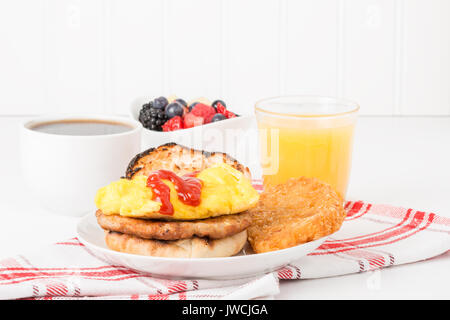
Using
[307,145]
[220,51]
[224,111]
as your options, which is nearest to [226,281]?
[307,145]

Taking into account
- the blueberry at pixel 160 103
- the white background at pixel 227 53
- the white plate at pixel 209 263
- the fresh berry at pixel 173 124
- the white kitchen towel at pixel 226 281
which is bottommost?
the white kitchen towel at pixel 226 281

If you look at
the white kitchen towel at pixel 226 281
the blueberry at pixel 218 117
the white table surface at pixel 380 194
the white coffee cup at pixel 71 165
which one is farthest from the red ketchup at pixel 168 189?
the blueberry at pixel 218 117

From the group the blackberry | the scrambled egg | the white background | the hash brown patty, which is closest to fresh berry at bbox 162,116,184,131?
the blackberry

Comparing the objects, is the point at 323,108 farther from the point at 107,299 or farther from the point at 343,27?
the point at 343,27

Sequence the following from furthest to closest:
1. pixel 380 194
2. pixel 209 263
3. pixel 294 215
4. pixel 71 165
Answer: pixel 380 194 → pixel 71 165 → pixel 294 215 → pixel 209 263

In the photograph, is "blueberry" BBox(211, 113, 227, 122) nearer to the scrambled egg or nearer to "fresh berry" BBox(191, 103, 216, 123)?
"fresh berry" BBox(191, 103, 216, 123)

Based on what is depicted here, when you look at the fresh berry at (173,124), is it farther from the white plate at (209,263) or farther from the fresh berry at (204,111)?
the white plate at (209,263)

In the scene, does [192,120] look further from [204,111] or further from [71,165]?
[71,165]
